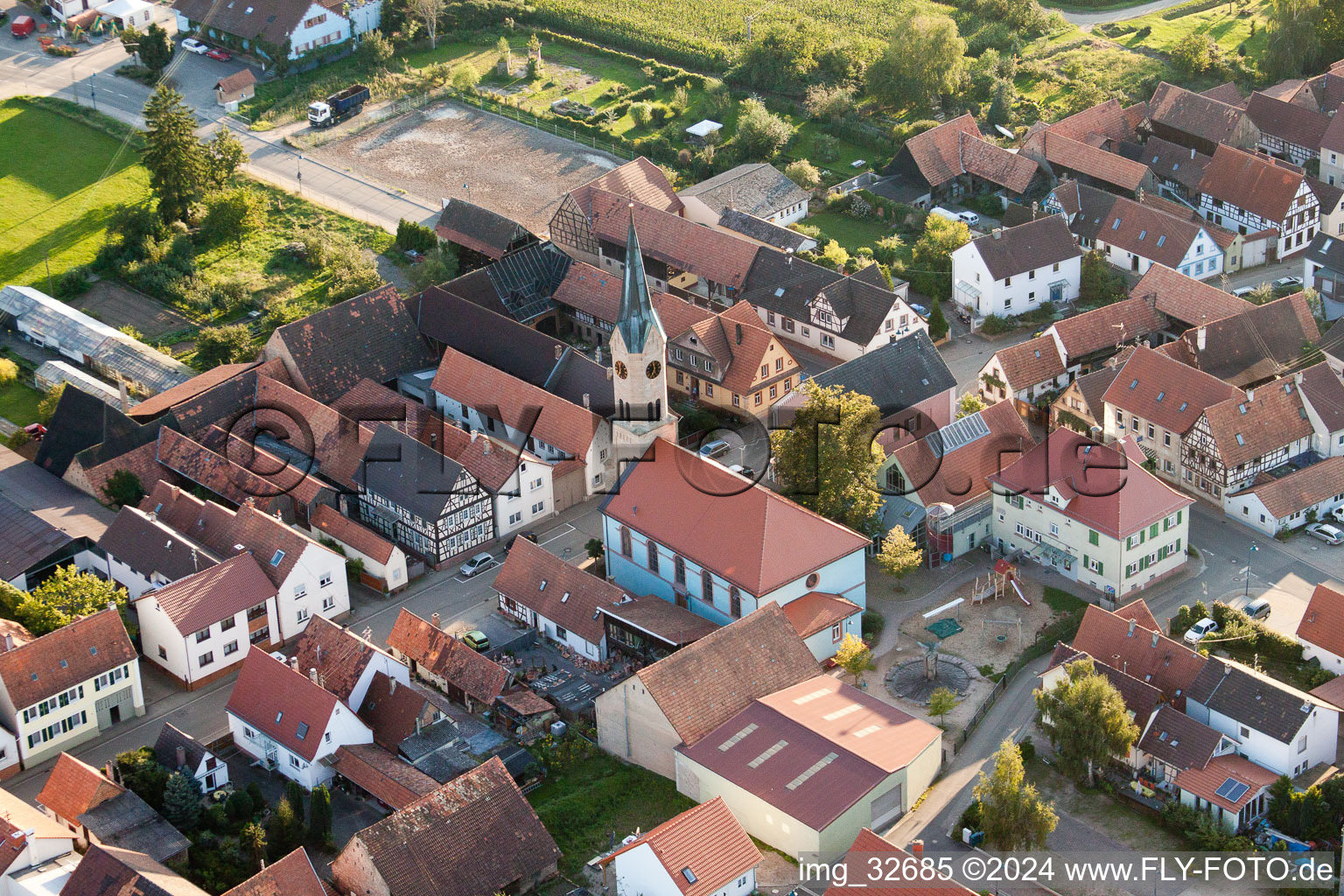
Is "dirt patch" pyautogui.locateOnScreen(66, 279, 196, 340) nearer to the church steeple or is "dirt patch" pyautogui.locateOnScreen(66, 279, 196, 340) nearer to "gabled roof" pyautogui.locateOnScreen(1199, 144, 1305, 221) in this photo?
the church steeple

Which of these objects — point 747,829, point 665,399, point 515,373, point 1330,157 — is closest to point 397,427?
point 515,373

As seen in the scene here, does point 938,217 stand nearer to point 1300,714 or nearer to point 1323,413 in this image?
point 1323,413

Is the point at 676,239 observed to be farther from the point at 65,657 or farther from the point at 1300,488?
the point at 65,657

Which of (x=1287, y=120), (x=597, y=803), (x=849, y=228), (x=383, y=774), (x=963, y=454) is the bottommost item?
(x=597, y=803)

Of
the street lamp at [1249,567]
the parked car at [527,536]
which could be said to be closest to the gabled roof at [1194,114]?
the street lamp at [1249,567]

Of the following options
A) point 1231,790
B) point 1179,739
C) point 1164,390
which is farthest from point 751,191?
point 1231,790
